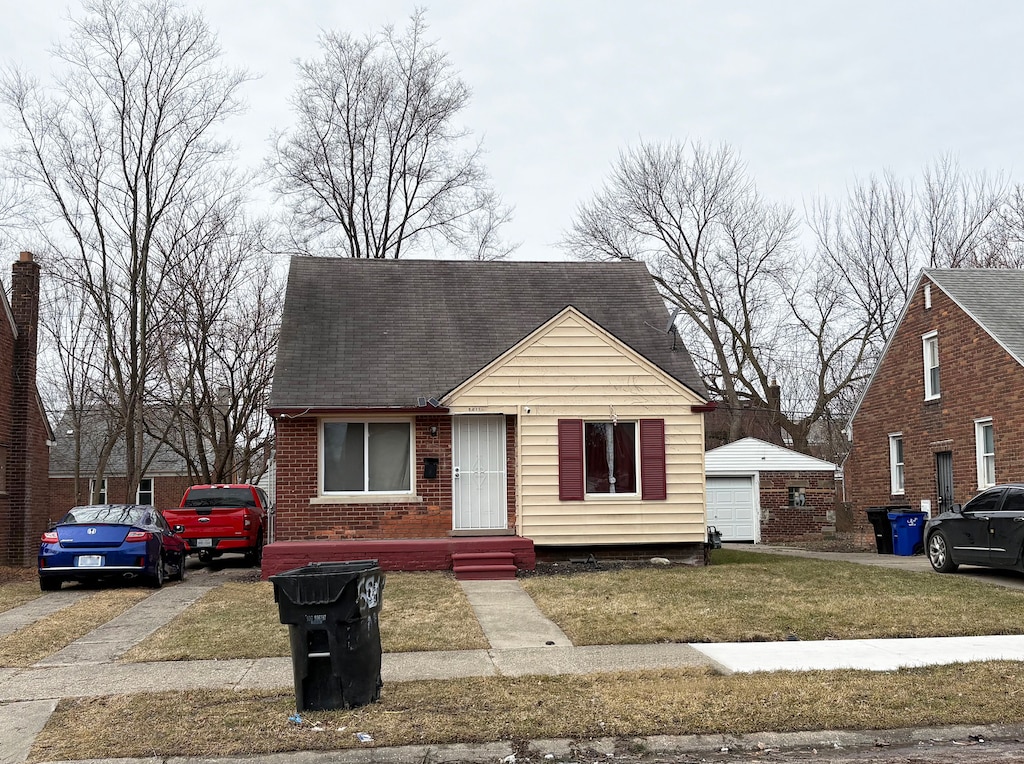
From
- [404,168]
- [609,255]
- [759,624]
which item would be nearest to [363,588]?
[759,624]

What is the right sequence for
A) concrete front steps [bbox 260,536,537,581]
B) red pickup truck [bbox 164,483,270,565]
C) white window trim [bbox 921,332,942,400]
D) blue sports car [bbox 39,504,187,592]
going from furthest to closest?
1. white window trim [bbox 921,332,942,400]
2. red pickup truck [bbox 164,483,270,565]
3. concrete front steps [bbox 260,536,537,581]
4. blue sports car [bbox 39,504,187,592]

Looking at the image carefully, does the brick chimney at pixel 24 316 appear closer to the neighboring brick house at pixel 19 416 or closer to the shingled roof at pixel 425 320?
the neighboring brick house at pixel 19 416

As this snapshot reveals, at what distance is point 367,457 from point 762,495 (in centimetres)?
1700

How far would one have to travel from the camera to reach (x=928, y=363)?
23.6 m

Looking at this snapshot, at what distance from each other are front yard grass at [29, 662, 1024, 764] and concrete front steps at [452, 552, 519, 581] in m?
7.27

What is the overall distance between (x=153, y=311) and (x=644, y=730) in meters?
22.8

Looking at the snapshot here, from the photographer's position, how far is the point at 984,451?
2130 cm

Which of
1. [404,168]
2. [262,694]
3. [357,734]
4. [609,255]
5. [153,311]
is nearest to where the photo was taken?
[357,734]

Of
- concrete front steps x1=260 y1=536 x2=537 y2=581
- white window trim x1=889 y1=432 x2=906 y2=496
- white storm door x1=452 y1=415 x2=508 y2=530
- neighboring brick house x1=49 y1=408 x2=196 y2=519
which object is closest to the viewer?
concrete front steps x1=260 y1=536 x2=537 y2=581

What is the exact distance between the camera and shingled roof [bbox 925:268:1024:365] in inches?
798

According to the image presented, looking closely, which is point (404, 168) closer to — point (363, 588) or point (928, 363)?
point (928, 363)

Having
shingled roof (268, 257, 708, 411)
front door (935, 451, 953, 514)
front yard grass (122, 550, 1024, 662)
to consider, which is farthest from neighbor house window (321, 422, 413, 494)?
front door (935, 451, 953, 514)

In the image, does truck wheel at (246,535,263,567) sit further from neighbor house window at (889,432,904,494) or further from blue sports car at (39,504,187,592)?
neighbor house window at (889,432,904,494)

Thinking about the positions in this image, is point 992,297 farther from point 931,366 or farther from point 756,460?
point 756,460
